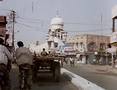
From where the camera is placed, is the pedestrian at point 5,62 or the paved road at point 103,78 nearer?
the pedestrian at point 5,62

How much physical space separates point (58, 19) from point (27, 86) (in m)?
66.3

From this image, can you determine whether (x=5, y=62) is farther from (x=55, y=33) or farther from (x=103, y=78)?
(x=55, y=33)

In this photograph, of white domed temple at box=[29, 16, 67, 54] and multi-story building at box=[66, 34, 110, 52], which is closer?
multi-story building at box=[66, 34, 110, 52]

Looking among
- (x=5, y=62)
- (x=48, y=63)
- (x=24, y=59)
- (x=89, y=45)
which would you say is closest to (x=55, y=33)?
(x=89, y=45)

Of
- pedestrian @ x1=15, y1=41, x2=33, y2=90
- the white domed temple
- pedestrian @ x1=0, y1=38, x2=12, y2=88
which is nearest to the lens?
pedestrian @ x1=0, y1=38, x2=12, y2=88

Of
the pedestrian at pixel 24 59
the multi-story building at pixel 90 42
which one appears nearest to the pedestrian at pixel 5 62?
the pedestrian at pixel 24 59

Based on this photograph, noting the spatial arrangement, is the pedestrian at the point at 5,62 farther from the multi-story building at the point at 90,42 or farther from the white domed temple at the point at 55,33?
the white domed temple at the point at 55,33

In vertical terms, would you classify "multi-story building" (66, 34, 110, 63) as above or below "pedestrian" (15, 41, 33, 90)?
above

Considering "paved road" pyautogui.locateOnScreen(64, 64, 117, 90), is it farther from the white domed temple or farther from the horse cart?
the white domed temple

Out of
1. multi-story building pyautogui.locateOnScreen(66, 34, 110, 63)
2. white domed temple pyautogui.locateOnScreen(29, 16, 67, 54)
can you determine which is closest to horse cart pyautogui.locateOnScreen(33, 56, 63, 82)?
multi-story building pyautogui.locateOnScreen(66, 34, 110, 63)

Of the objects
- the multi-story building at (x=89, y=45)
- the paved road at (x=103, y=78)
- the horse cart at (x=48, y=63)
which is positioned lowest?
the paved road at (x=103, y=78)

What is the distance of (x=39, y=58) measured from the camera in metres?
10.6

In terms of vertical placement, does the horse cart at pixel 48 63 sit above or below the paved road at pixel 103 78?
above

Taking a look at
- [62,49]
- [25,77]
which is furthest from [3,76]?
[62,49]
